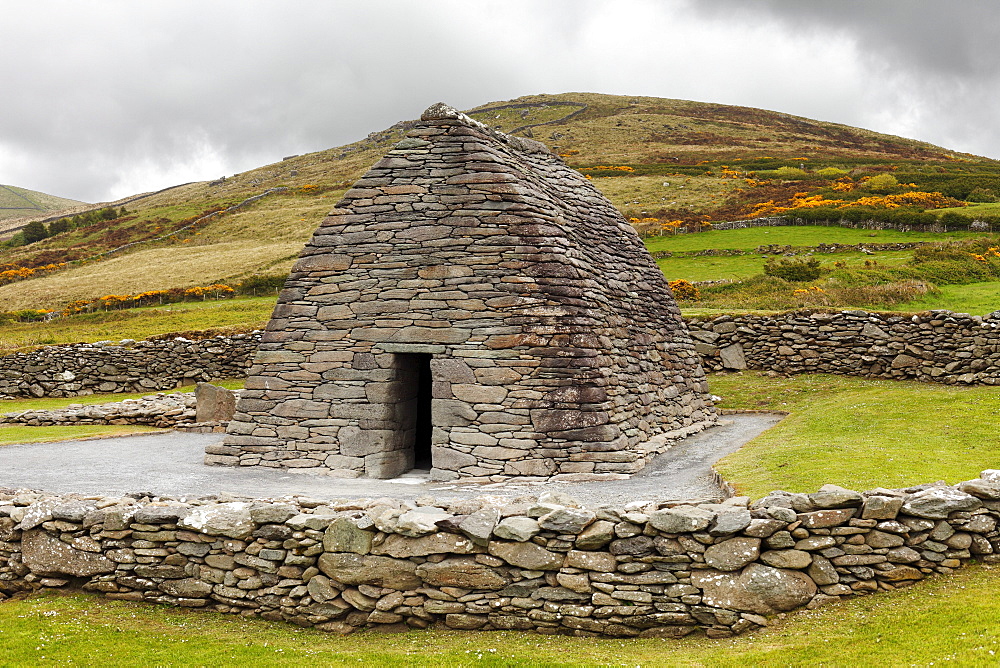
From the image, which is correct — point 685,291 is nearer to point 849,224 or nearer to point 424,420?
point 424,420

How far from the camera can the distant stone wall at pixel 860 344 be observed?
18.5m

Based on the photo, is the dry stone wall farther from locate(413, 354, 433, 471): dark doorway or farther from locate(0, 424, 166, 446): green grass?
locate(413, 354, 433, 471): dark doorway

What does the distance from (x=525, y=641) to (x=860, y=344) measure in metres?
17.1

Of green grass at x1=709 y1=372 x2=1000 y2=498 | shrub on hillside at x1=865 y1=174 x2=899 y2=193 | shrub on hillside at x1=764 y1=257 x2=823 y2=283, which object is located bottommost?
green grass at x1=709 y1=372 x2=1000 y2=498

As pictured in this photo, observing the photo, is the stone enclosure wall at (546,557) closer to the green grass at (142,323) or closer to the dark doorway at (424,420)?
the dark doorway at (424,420)

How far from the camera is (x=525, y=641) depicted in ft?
21.8

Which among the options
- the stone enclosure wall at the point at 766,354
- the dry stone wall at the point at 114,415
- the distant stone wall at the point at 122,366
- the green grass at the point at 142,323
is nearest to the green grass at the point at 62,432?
the dry stone wall at the point at 114,415

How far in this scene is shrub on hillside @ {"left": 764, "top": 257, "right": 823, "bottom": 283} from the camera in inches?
1112

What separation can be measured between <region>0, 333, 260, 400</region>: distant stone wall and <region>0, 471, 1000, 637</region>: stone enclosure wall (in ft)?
61.1

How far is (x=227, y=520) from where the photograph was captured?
7.75 m

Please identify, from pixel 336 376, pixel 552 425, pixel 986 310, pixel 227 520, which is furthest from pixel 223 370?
pixel 986 310

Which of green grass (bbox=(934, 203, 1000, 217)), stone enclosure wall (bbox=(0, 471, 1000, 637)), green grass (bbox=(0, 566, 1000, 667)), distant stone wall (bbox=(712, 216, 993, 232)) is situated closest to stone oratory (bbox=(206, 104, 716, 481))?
stone enclosure wall (bbox=(0, 471, 1000, 637))

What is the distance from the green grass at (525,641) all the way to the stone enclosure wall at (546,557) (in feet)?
0.54

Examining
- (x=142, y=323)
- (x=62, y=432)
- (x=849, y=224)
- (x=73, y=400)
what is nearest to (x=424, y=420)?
(x=62, y=432)
